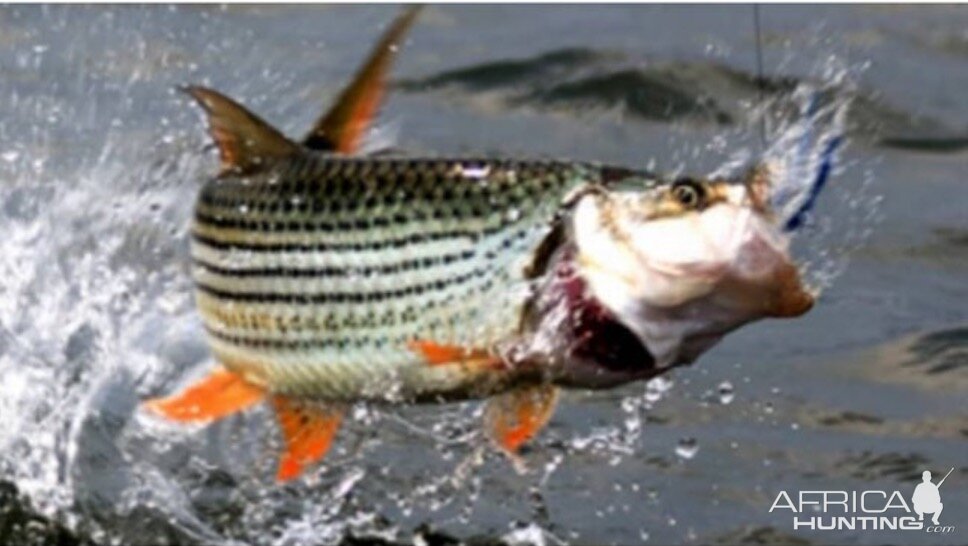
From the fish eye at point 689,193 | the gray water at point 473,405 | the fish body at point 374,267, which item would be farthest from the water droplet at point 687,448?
the fish eye at point 689,193

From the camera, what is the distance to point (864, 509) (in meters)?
5.17

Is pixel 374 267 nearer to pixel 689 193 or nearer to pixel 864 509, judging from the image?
pixel 689 193

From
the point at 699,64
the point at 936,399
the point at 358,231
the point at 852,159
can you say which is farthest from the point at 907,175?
the point at 358,231

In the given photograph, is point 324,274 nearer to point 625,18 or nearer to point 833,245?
point 833,245

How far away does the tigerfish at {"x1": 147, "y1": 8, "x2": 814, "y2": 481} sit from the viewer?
3.85 metres

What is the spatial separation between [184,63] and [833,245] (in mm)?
2173

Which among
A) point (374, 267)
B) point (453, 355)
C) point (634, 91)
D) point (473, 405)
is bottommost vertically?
point (634, 91)

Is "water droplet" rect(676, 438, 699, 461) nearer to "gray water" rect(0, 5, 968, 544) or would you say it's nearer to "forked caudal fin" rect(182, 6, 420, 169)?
"gray water" rect(0, 5, 968, 544)

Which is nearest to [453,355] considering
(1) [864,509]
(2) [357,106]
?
(2) [357,106]

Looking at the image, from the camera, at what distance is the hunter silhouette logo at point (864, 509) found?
5102 millimetres

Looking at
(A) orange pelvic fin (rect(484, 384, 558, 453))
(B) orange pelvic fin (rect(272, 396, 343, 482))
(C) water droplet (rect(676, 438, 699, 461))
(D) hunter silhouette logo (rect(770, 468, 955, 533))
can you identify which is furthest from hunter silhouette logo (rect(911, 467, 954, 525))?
(B) orange pelvic fin (rect(272, 396, 343, 482))

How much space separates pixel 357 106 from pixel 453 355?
1.66 ft

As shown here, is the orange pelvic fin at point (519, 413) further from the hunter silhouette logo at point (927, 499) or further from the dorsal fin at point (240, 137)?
the hunter silhouette logo at point (927, 499)

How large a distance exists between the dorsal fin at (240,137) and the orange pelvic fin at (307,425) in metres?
0.38
